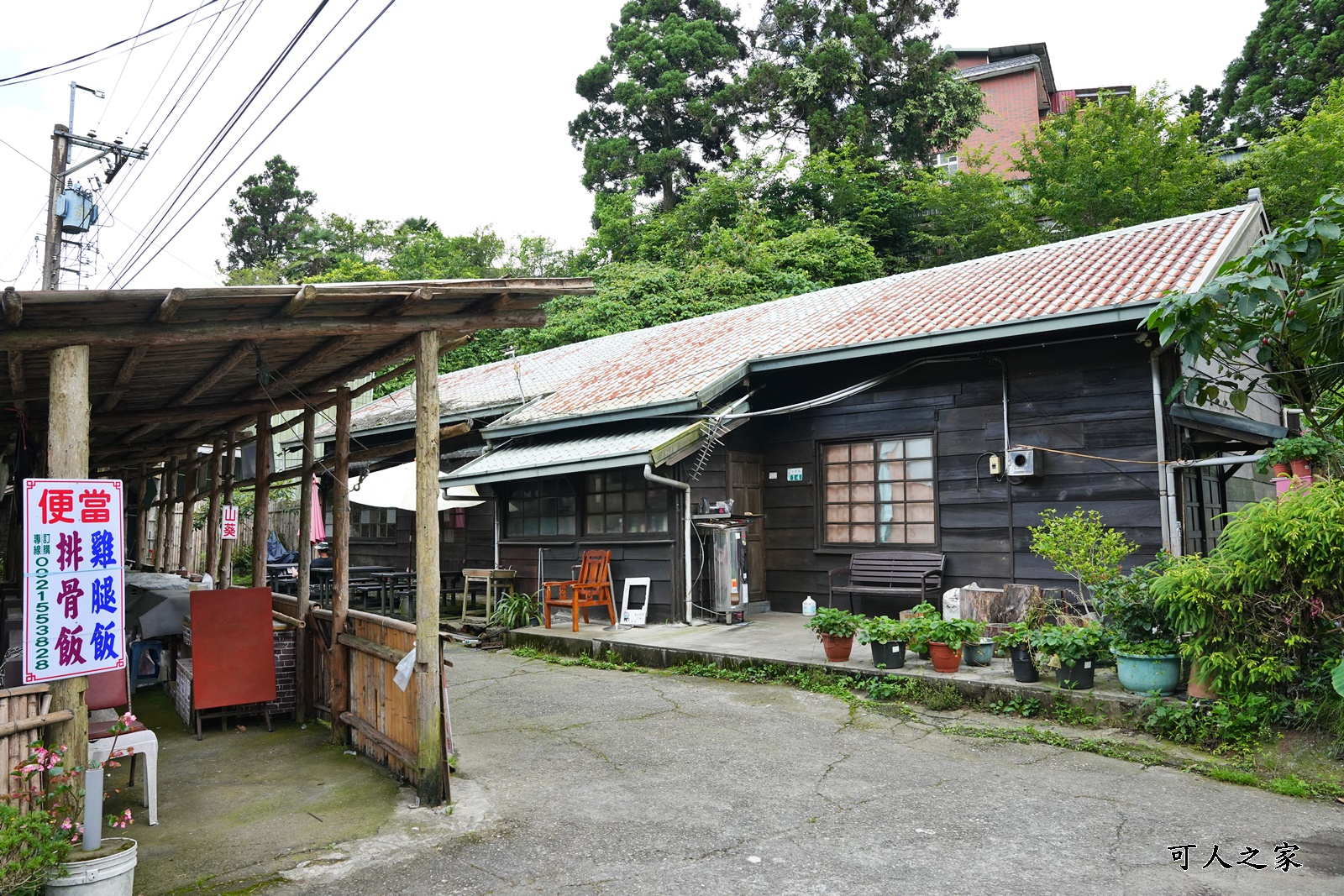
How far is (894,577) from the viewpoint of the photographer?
10.4 meters

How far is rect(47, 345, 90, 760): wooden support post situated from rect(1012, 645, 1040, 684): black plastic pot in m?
6.40

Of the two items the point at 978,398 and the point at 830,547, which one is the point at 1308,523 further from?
the point at 830,547

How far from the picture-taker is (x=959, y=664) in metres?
7.91

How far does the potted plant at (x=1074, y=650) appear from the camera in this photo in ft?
22.5

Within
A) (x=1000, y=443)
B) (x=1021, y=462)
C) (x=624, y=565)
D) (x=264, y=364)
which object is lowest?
(x=624, y=565)

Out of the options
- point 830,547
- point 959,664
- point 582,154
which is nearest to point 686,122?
point 582,154

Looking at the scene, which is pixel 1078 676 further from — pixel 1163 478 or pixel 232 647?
pixel 232 647

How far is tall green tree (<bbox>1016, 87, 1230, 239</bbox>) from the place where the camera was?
792 inches

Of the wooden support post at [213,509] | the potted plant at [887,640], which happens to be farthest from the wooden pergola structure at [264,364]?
the potted plant at [887,640]

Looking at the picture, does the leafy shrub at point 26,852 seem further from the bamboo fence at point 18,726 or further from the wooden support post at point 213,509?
the wooden support post at point 213,509

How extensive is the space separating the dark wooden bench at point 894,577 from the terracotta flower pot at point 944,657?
2.24 metres

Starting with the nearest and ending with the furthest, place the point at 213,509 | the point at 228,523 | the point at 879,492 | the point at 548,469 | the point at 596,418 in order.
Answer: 1. the point at 228,523
2. the point at 879,492
3. the point at 213,509
4. the point at 548,469
5. the point at 596,418

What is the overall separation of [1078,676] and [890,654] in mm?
1609

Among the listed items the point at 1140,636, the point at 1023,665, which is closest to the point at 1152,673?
the point at 1140,636
